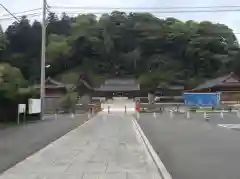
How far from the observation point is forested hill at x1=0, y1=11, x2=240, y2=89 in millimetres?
98500

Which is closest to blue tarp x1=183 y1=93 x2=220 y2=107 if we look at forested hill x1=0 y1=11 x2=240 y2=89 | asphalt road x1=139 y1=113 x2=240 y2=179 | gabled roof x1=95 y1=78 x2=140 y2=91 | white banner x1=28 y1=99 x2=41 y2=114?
forested hill x1=0 y1=11 x2=240 y2=89

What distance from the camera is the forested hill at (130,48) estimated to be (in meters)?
98.5

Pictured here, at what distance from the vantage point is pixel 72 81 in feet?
286

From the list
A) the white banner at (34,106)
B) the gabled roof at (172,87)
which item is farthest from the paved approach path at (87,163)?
the gabled roof at (172,87)

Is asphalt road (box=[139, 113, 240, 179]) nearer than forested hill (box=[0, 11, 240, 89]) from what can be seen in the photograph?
Yes

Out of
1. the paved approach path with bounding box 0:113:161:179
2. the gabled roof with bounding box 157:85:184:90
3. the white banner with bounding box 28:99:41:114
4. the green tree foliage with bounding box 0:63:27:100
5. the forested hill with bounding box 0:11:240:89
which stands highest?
the forested hill with bounding box 0:11:240:89

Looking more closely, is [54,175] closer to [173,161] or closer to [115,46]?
[173,161]

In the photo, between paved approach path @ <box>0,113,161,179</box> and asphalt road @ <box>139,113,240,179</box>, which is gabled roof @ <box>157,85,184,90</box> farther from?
paved approach path @ <box>0,113,161,179</box>

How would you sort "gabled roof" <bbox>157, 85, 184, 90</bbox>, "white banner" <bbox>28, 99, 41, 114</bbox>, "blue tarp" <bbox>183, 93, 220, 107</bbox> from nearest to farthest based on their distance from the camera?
1. "white banner" <bbox>28, 99, 41, 114</bbox>
2. "blue tarp" <bbox>183, 93, 220, 107</bbox>
3. "gabled roof" <bbox>157, 85, 184, 90</bbox>

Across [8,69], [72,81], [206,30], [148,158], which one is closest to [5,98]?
[8,69]

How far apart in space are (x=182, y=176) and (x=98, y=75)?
9852 cm

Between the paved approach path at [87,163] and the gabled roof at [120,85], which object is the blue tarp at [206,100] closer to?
the gabled roof at [120,85]

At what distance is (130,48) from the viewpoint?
112 m

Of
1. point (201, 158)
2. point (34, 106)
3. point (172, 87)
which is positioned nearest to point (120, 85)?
point (172, 87)
